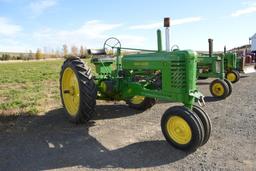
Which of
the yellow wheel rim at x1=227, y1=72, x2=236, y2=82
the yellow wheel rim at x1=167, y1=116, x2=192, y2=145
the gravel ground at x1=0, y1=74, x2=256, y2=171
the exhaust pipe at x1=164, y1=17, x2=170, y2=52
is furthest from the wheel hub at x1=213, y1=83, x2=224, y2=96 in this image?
the yellow wheel rim at x1=167, y1=116, x2=192, y2=145

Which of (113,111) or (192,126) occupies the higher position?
(192,126)

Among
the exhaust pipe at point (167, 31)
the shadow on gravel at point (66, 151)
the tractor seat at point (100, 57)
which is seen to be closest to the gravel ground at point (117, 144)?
the shadow on gravel at point (66, 151)

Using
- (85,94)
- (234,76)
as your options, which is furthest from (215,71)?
(85,94)

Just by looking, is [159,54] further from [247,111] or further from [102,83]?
[247,111]

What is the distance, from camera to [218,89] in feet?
29.9

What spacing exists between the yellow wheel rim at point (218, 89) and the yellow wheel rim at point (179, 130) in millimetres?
4731

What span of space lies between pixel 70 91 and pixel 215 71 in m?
5.90

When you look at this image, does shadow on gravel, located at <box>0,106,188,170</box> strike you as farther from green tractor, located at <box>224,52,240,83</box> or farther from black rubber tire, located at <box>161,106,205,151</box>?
green tractor, located at <box>224,52,240,83</box>

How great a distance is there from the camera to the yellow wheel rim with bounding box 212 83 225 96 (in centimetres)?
899

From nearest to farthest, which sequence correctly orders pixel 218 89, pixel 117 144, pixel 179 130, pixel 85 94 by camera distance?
pixel 179 130 < pixel 117 144 < pixel 85 94 < pixel 218 89

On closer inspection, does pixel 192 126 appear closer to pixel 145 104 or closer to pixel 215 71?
pixel 145 104

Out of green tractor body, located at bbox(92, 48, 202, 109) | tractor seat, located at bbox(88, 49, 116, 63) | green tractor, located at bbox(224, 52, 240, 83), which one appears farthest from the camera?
green tractor, located at bbox(224, 52, 240, 83)

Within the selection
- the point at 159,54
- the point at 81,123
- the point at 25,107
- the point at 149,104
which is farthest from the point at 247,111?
the point at 25,107

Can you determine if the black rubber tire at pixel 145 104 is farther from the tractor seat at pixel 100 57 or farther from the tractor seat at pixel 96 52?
the tractor seat at pixel 96 52
